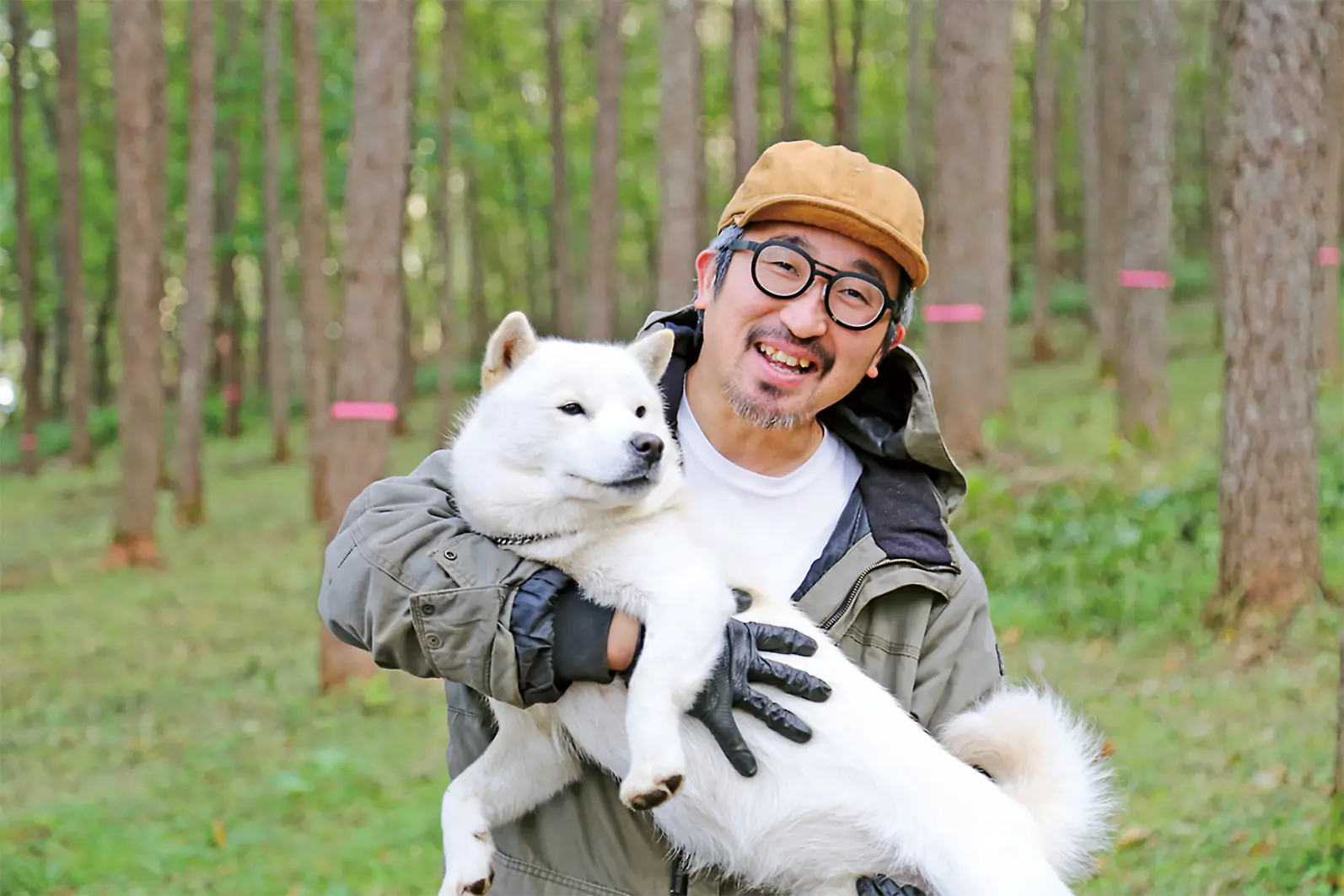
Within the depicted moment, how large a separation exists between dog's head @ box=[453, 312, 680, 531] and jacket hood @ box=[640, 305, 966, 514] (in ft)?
1.02

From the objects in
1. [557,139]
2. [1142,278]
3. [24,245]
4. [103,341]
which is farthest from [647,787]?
[103,341]

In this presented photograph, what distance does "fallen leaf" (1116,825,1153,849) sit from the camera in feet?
17.4

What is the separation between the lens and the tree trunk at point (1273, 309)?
6.96 meters

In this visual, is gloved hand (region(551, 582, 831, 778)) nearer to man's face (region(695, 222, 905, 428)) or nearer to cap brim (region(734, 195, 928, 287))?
man's face (region(695, 222, 905, 428))

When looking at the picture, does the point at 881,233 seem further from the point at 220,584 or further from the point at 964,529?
the point at 220,584

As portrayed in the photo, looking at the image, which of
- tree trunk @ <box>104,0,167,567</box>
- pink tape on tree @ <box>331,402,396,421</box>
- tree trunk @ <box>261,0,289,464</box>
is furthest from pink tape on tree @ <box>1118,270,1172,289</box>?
tree trunk @ <box>261,0,289,464</box>

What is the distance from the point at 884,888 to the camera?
8.38 feet

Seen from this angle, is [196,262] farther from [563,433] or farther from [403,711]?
[563,433]

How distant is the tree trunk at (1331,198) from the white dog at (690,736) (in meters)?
5.53

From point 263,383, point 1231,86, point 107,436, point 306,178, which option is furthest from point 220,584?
point 263,383

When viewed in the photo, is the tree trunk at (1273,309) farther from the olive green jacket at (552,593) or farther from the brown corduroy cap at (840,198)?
the brown corduroy cap at (840,198)

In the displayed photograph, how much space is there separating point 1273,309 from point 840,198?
5196mm

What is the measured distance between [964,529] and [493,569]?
768 cm

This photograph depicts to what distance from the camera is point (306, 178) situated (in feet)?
46.3
